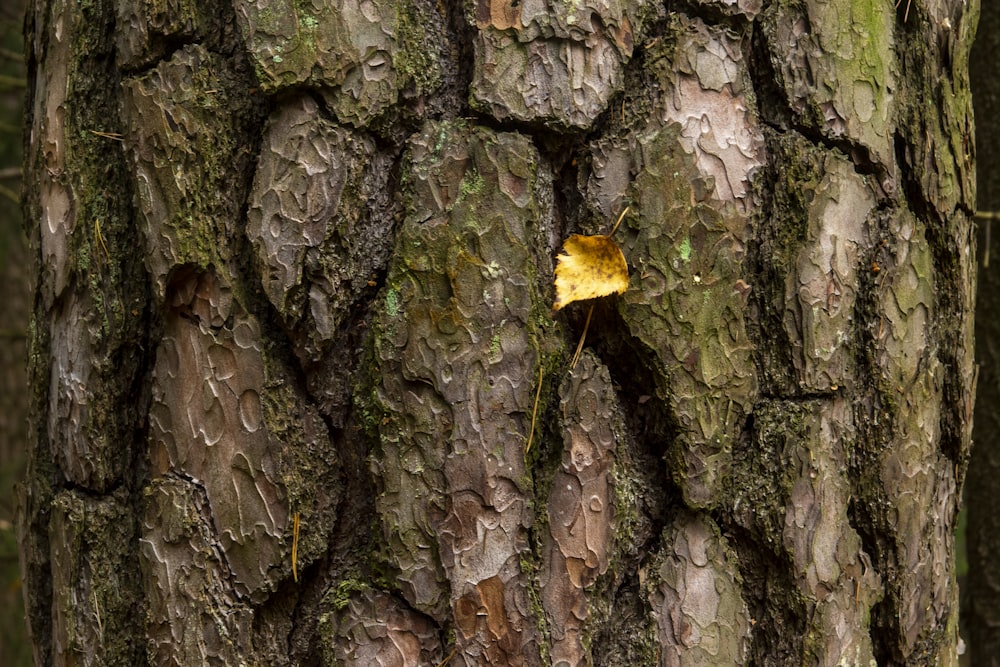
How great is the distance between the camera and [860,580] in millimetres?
1254

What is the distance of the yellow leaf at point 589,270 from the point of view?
1.14m

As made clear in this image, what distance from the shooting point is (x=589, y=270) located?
1.15m

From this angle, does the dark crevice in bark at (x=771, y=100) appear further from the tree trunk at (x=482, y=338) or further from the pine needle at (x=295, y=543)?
the pine needle at (x=295, y=543)

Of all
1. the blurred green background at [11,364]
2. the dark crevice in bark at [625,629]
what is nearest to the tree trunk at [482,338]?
the dark crevice in bark at [625,629]

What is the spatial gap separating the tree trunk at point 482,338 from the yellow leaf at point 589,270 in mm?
19

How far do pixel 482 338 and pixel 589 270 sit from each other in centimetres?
17

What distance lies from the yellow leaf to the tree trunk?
0.02 m

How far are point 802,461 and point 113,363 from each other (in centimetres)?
97

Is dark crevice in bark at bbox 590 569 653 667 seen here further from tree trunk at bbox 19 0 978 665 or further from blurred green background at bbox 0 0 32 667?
blurred green background at bbox 0 0 32 667

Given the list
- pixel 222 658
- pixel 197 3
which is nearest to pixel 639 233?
pixel 197 3

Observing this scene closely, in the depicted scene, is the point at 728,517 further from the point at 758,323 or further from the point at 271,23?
the point at 271,23

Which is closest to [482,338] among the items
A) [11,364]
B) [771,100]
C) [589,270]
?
[589,270]

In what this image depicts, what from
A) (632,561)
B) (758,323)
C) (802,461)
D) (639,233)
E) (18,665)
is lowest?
(18,665)

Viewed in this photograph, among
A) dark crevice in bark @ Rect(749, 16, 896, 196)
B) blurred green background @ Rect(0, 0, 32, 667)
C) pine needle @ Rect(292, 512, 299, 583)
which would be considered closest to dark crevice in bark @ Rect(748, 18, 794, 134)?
dark crevice in bark @ Rect(749, 16, 896, 196)
